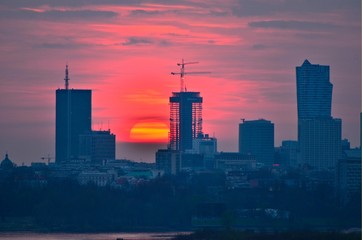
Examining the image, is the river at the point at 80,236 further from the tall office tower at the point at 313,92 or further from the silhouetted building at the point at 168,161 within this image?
the tall office tower at the point at 313,92

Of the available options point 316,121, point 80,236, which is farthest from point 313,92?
point 80,236

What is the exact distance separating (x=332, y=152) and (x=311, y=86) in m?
9.89

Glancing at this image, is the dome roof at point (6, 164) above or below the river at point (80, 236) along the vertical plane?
above

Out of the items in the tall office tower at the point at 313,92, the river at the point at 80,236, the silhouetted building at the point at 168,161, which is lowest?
the river at the point at 80,236

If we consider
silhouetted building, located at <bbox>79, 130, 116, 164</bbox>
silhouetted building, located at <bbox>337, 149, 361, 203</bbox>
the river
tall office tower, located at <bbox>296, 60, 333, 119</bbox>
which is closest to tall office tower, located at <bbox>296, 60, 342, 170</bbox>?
tall office tower, located at <bbox>296, 60, 333, 119</bbox>

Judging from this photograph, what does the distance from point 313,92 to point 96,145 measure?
88.2 feet

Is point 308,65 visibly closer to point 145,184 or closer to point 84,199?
point 145,184

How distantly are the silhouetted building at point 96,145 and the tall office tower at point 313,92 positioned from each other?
909 inches

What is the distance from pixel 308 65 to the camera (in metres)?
183

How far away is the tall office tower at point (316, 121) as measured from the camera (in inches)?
6885

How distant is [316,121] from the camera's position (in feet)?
583

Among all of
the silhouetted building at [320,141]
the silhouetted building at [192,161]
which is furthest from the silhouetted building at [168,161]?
the silhouetted building at [320,141]

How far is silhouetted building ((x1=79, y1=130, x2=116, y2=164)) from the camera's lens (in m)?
177

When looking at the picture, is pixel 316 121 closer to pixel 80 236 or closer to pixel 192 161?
pixel 192 161
